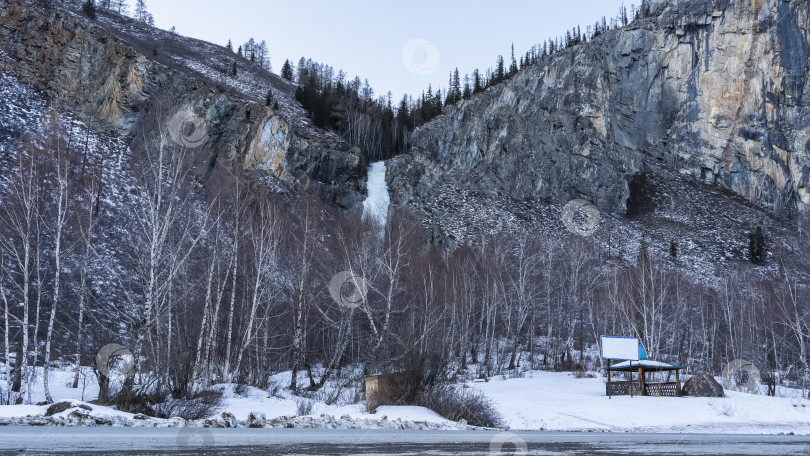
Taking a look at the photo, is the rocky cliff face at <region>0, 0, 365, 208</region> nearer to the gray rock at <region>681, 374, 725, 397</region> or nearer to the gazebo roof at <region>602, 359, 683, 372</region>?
the gazebo roof at <region>602, 359, 683, 372</region>

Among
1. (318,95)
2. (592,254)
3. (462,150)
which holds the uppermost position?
(318,95)

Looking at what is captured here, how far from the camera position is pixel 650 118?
76250 mm

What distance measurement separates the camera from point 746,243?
205ft

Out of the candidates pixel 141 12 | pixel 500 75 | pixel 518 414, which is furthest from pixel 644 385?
pixel 141 12

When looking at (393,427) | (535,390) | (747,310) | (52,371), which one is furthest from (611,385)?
(747,310)

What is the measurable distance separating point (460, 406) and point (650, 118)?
241 feet

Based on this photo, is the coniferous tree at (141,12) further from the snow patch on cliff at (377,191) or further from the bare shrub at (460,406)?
the bare shrub at (460,406)

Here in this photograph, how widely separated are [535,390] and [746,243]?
171ft

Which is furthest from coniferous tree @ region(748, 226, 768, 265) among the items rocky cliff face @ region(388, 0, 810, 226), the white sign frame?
the white sign frame

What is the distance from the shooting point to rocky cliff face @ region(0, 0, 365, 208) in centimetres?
5175

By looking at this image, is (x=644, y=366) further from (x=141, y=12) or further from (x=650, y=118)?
(x=141, y=12)

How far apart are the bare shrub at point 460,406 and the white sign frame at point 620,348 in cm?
1043

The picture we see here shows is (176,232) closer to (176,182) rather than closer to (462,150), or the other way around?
(176,182)

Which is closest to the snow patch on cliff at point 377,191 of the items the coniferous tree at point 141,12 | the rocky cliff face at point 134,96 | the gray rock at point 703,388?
the rocky cliff face at point 134,96
